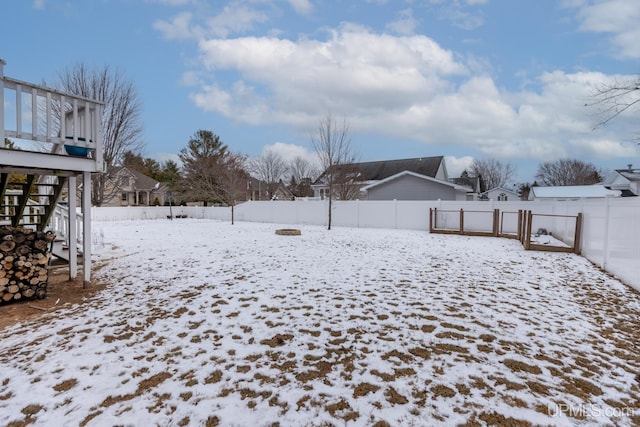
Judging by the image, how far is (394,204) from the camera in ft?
48.2

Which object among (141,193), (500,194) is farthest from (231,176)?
(500,194)

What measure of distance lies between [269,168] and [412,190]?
73.9 feet

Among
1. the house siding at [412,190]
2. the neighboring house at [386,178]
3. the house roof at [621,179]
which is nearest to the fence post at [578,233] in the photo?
the neighboring house at [386,178]

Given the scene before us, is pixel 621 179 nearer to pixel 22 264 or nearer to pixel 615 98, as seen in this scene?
pixel 615 98

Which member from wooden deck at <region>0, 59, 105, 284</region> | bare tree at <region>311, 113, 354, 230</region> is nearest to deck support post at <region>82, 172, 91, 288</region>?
wooden deck at <region>0, 59, 105, 284</region>

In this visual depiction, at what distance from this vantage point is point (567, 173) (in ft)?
133

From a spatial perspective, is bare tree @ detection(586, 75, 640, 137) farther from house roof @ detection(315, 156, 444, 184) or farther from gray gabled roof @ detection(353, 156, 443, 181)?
gray gabled roof @ detection(353, 156, 443, 181)

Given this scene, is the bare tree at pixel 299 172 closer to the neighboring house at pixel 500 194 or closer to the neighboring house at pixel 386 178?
the neighboring house at pixel 386 178

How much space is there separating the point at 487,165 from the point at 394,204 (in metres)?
37.2

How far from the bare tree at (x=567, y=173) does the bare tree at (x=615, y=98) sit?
4090 centimetres

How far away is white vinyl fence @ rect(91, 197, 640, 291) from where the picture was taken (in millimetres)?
5270

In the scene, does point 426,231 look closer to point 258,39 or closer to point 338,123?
point 338,123

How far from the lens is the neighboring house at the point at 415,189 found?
60.0 feet

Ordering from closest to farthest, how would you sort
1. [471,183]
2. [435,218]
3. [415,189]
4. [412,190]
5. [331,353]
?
[331,353] < [435,218] < [415,189] < [412,190] < [471,183]
